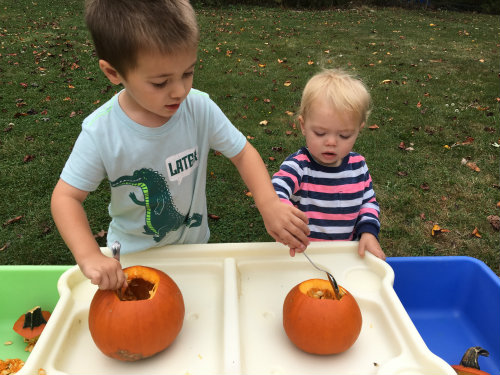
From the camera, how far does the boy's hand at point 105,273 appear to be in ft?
3.41

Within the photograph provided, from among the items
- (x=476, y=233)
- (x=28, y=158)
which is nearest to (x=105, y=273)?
(x=476, y=233)

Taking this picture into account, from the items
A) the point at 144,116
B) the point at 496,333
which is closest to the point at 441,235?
the point at 496,333

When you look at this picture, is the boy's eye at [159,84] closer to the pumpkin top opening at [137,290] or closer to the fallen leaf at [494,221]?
the pumpkin top opening at [137,290]

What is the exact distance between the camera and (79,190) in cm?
121

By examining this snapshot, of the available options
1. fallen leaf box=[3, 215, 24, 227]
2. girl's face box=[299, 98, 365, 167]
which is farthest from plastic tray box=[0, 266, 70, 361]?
fallen leaf box=[3, 215, 24, 227]

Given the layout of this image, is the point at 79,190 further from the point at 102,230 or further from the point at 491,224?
the point at 491,224

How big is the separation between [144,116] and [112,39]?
0.30 m

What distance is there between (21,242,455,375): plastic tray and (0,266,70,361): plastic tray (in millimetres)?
394

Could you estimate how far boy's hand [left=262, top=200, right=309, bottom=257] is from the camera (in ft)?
4.12

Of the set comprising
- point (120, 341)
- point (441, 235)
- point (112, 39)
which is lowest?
point (441, 235)

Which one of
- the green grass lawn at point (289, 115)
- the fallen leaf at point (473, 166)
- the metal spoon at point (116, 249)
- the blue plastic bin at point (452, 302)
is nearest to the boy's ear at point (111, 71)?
the metal spoon at point (116, 249)

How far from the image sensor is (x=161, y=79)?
44.3 inches

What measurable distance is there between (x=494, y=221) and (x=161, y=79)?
264cm

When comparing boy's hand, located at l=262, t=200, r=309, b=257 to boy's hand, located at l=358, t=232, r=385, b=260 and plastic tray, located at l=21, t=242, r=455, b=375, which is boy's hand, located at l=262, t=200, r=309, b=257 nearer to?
plastic tray, located at l=21, t=242, r=455, b=375
